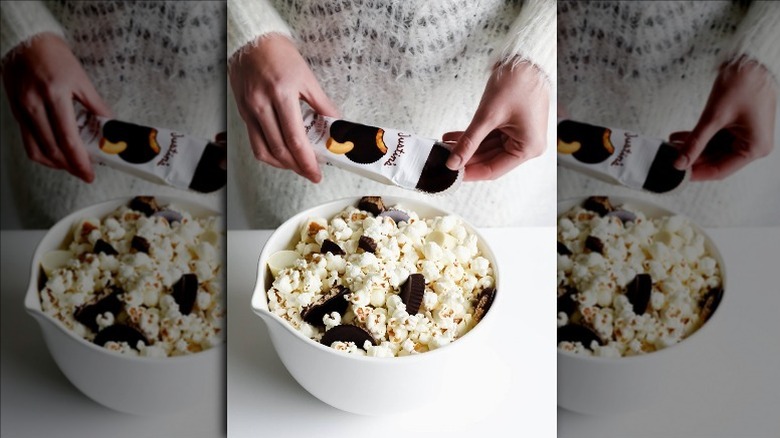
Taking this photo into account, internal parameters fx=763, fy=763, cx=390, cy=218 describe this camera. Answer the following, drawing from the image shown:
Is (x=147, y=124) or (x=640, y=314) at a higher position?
(x=147, y=124)

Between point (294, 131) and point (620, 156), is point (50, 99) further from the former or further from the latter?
point (620, 156)

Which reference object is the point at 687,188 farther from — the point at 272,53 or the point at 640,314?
the point at 272,53

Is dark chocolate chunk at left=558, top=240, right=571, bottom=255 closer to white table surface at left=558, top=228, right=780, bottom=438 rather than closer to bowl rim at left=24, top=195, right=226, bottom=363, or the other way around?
white table surface at left=558, top=228, right=780, bottom=438

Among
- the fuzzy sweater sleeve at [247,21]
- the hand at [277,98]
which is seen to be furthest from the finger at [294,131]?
the fuzzy sweater sleeve at [247,21]

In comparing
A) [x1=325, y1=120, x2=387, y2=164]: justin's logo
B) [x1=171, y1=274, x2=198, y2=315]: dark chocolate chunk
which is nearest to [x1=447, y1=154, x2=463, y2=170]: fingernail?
[x1=325, y1=120, x2=387, y2=164]: justin's logo

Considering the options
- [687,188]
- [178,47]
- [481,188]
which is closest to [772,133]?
[687,188]

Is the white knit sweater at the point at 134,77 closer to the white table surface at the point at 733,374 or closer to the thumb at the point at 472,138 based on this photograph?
the thumb at the point at 472,138

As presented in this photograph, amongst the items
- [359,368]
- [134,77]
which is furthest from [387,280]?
[134,77]
